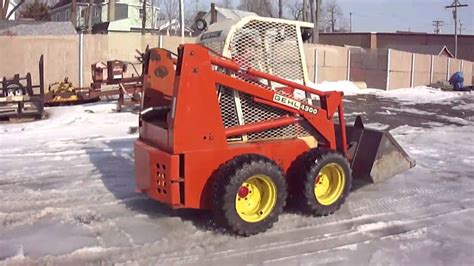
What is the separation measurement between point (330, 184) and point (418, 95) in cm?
2299

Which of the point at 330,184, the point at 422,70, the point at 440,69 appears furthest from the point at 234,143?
the point at 440,69

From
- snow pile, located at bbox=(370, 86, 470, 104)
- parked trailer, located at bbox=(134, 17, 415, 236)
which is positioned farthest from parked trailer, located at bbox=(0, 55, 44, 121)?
snow pile, located at bbox=(370, 86, 470, 104)

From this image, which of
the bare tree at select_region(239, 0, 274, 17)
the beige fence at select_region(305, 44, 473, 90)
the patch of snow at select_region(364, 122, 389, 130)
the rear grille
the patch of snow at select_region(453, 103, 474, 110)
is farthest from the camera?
the bare tree at select_region(239, 0, 274, 17)

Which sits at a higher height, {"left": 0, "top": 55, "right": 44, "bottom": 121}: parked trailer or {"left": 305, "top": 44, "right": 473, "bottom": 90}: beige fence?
{"left": 305, "top": 44, "right": 473, "bottom": 90}: beige fence

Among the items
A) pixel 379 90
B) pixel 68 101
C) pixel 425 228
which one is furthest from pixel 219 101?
pixel 379 90

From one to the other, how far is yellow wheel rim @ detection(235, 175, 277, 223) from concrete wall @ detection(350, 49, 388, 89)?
84.3 ft

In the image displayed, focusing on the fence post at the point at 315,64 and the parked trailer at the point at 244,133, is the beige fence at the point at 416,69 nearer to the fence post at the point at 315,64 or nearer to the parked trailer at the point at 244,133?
the fence post at the point at 315,64

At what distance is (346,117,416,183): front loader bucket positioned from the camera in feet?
22.7

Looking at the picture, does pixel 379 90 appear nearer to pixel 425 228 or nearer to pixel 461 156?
pixel 461 156

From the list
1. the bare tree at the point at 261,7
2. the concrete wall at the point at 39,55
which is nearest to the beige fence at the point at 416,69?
the concrete wall at the point at 39,55

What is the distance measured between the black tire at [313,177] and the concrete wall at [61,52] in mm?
16206

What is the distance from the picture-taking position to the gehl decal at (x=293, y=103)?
593 cm

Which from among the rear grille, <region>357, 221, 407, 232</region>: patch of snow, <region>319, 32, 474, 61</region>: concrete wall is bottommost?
<region>357, 221, 407, 232</region>: patch of snow

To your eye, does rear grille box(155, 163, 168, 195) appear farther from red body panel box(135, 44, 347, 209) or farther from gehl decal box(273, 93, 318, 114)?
gehl decal box(273, 93, 318, 114)
